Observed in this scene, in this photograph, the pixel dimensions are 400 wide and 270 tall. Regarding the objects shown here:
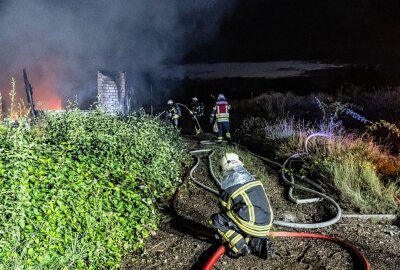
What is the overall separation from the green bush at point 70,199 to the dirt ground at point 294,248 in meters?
0.27

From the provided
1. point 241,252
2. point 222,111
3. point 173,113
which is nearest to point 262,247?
point 241,252

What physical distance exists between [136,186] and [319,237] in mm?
2564

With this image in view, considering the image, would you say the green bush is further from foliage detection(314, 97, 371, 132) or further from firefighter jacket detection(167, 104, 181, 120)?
firefighter jacket detection(167, 104, 181, 120)

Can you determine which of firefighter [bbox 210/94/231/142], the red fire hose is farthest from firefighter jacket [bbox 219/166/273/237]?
firefighter [bbox 210/94/231/142]

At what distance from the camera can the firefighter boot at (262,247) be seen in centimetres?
419

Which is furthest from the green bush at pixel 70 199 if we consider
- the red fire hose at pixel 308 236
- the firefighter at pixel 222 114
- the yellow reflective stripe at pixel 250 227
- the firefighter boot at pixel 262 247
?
the firefighter at pixel 222 114

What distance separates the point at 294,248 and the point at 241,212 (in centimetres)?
116

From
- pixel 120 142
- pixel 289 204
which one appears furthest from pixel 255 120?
pixel 120 142

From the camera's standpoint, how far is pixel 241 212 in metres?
3.98

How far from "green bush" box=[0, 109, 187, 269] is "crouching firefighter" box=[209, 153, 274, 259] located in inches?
44.8

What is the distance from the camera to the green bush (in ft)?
11.4

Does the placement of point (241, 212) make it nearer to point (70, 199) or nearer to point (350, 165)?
point (70, 199)

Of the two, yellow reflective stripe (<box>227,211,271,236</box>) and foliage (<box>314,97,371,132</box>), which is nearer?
yellow reflective stripe (<box>227,211,271,236</box>)

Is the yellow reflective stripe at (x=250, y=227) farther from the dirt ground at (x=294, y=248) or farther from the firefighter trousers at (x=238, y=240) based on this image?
the dirt ground at (x=294, y=248)
